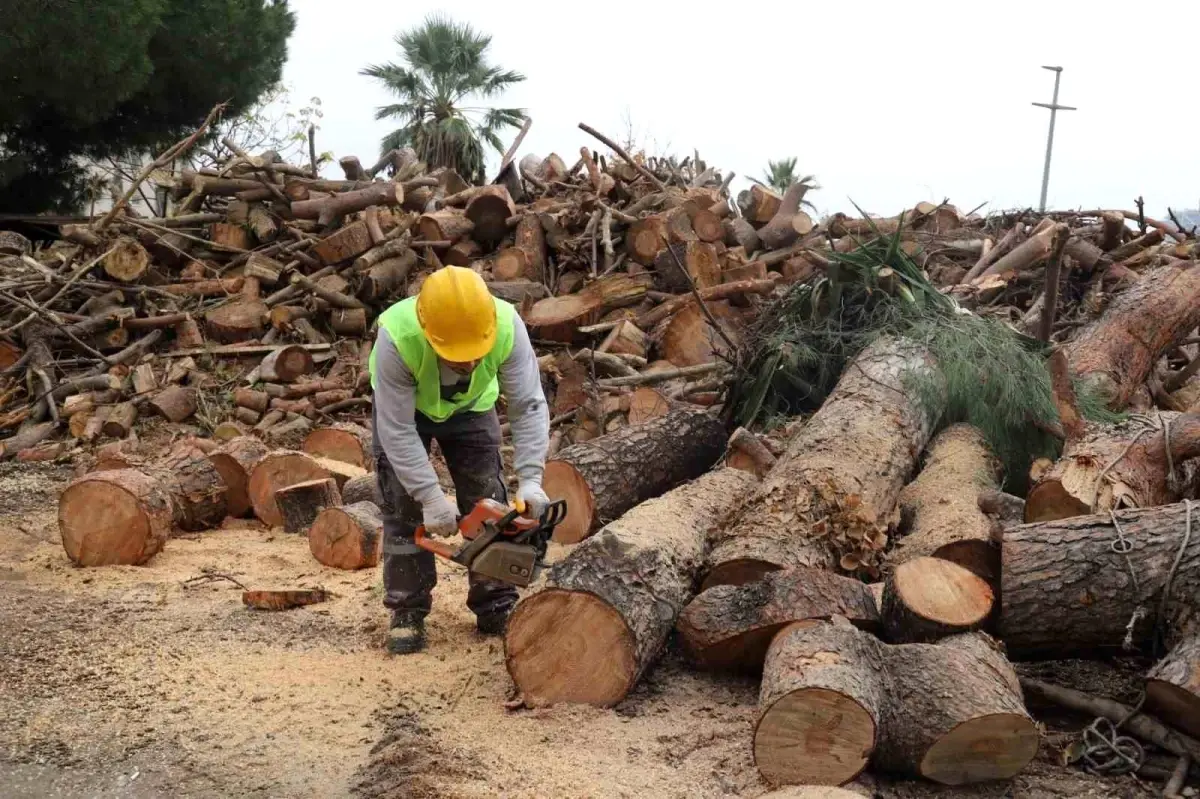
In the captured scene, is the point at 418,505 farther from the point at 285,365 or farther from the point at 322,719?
the point at 285,365

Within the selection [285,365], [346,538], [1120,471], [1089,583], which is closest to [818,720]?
[1089,583]

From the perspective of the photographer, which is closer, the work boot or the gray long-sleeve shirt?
the gray long-sleeve shirt

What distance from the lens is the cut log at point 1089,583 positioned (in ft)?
12.1

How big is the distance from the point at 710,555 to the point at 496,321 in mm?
1352

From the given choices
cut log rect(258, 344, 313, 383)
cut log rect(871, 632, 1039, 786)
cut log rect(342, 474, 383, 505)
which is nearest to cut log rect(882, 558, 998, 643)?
cut log rect(871, 632, 1039, 786)

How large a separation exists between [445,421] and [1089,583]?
2.54 m

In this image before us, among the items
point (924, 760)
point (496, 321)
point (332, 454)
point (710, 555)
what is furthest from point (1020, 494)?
point (332, 454)

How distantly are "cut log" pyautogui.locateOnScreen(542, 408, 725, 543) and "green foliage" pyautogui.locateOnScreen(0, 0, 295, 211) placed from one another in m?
9.61

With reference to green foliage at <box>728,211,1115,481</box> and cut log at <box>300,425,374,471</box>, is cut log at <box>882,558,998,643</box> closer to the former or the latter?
green foliage at <box>728,211,1115,481</box>

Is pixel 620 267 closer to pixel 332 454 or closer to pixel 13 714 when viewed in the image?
pixel 332 454

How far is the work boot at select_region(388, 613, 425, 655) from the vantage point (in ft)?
14.3

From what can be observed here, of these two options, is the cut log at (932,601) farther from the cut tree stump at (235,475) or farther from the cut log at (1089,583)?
the cut tree stump at (235,475)

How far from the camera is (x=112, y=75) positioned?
12.7 m

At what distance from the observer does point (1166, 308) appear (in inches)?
277
